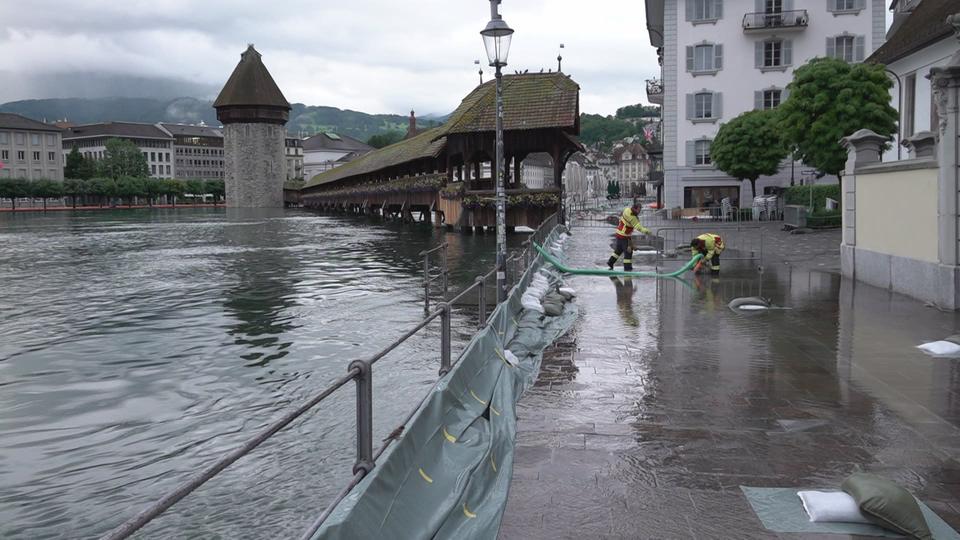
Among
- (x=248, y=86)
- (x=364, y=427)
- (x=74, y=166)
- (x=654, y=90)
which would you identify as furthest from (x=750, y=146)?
(x=74, y=166)

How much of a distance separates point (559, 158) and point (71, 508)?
34.9 m

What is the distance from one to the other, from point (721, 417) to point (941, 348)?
4228 mm

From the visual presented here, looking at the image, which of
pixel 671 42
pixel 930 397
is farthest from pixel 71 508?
pixel 671 42

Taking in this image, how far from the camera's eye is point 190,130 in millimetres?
188375

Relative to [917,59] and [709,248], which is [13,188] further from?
[709,248]

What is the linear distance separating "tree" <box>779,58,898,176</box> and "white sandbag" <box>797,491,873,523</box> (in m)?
30.4

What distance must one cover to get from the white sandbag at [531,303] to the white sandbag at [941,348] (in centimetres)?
544

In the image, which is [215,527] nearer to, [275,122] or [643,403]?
[643,403]

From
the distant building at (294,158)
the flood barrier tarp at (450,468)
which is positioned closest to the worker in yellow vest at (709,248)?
the flood barrier tarp at (450,468)

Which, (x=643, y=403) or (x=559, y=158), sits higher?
(x=559, y=158)

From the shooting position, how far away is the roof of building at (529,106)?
38844 mm

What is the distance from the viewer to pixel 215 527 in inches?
258

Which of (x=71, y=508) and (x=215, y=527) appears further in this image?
(x=71, y=508)

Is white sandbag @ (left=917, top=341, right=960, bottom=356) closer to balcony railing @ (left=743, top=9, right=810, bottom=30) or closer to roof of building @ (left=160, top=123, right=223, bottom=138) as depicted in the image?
balcony railing @ (left=743, top=9, right=810, bottom=30)
